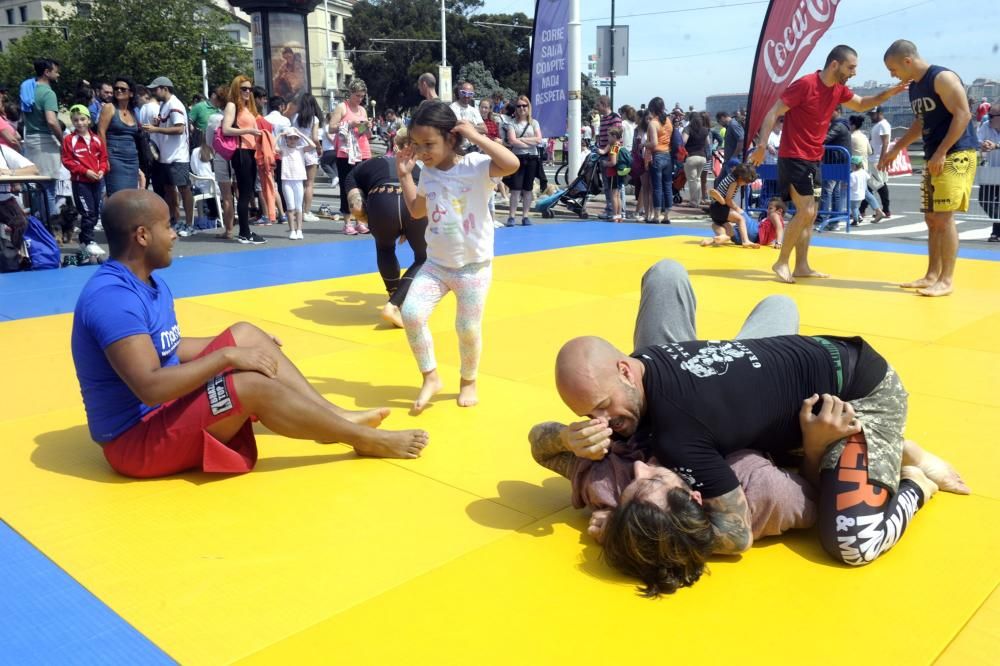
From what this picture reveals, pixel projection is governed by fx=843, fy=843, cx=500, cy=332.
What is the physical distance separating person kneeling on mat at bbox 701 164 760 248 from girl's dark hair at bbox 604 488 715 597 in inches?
323

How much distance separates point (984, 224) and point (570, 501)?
13107 millimetres

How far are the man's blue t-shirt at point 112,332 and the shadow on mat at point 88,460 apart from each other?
0.29 metres

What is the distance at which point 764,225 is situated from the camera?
10695 millimetres

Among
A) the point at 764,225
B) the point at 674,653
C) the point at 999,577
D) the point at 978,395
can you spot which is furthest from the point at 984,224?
the point at 674,653

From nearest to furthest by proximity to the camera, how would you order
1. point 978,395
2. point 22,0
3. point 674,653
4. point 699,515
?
point 674,653, point 699,515, point 978,395, point 22,0

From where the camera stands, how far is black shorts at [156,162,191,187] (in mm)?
11430

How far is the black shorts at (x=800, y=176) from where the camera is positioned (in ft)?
26.5

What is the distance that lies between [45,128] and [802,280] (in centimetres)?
953

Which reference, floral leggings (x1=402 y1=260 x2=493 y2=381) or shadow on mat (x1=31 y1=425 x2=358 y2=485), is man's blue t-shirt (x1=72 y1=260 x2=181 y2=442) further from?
floral leggings (x1=402 y1=260 x2=493 y2=381)

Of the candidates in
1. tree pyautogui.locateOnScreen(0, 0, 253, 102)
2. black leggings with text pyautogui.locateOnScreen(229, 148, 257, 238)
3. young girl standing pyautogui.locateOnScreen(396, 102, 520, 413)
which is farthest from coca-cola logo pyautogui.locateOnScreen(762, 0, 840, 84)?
tree pyautogui.locateOnScreen(0, 0, 253, 102)

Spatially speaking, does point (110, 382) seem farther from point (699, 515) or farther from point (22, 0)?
point (22, 0)

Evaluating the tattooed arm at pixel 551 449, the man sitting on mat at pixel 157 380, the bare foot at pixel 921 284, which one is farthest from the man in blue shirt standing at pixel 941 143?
the man sitting on mat at pixel 157 380

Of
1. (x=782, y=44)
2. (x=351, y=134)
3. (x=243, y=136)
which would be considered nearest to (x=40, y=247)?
(x=243, y=136)

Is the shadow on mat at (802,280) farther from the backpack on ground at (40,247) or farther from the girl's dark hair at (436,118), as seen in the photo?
the backpack on ground at (40,247)
